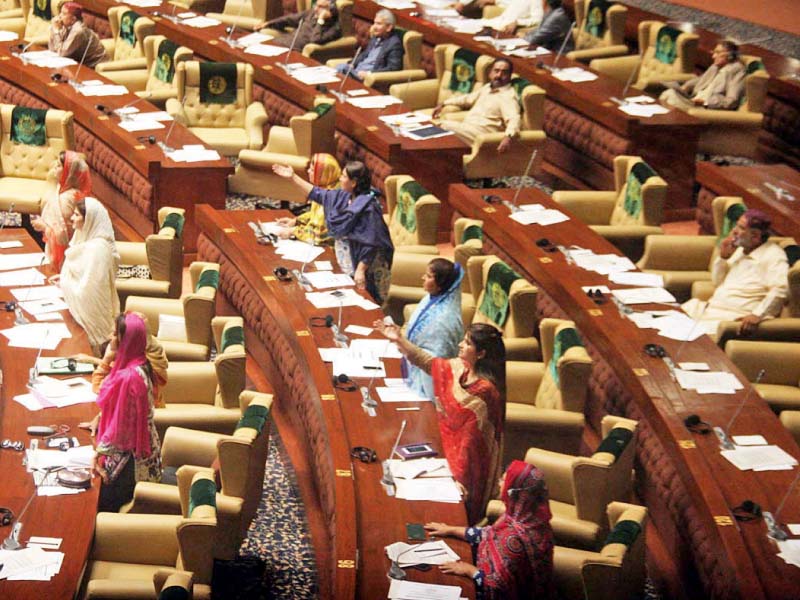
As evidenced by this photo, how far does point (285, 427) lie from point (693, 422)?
90.7 inches

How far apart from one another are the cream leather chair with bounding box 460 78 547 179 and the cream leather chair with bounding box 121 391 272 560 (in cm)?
424

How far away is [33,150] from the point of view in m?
10.0

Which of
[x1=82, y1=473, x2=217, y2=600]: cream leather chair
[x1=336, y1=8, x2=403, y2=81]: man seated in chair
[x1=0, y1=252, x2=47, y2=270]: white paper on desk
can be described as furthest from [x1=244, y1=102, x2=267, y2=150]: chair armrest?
[x1=82, y1=473, x2=217, y2=600]: cream leather chair

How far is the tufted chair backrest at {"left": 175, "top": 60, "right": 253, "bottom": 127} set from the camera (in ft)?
35.9

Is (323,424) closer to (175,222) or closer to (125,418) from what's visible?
(125,418)

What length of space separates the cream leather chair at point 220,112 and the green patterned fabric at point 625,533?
597 cm

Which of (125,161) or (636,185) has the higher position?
(636,185)

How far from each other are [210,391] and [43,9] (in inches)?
291

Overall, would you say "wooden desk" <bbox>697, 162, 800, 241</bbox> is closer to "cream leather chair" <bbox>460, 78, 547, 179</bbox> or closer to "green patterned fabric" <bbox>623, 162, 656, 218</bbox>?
"green patterned fabric" <bbox>623, 162, 656, 218</bbox>

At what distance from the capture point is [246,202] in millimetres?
10586

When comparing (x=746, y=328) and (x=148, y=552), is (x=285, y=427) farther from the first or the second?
(x=746, y=328)

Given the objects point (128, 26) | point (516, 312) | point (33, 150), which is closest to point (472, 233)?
point (516, 312)

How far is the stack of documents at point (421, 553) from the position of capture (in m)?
5.40

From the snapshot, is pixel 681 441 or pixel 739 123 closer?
pixel 681 441
